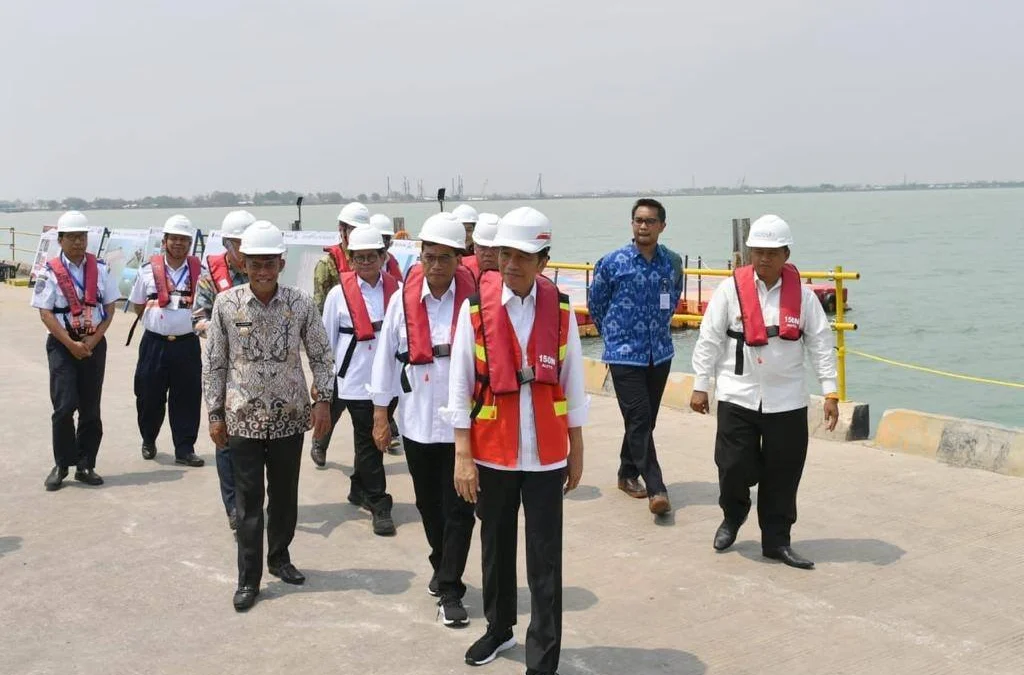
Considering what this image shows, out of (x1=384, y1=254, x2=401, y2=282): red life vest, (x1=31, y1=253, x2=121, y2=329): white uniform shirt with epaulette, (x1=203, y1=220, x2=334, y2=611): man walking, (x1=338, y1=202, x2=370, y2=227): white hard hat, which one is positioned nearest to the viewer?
(x1=203, y1=220, x2=334, y2=611): man walking

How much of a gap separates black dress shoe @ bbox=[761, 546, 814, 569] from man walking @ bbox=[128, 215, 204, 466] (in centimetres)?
449

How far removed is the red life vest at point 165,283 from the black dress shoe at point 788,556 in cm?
454

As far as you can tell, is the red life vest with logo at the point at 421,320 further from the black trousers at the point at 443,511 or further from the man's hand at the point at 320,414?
the man's hand at the point at 320,414

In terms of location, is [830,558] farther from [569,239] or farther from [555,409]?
[569,239]

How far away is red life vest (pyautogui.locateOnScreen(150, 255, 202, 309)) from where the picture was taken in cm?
796

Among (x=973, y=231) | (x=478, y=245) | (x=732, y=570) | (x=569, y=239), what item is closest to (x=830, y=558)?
(x=732, y=570)

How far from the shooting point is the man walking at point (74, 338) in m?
7.48

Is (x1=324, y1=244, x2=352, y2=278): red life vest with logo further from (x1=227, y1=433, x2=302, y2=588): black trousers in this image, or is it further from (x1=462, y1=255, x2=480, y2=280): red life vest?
(x1=227, y1=433, x2=302, y2=588): black trousers

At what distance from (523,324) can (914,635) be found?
2.30m

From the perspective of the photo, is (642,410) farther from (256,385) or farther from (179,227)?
(179,227)

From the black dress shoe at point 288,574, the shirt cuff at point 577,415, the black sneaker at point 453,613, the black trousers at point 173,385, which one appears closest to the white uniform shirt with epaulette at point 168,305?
the black trousers at point 173,385

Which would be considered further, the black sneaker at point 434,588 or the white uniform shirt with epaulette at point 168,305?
the white uniform shirt with epaulette at point 168,305

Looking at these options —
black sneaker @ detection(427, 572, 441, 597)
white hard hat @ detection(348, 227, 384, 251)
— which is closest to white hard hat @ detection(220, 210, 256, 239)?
white hard hat @ detection(348, 227, 384, 251)

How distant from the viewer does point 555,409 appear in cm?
430
